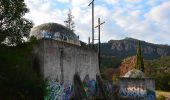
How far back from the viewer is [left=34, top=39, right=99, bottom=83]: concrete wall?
2355cm

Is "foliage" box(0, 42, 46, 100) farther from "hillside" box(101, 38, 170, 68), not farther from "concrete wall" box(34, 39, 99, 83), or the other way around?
"hillside" box(101, 38, 170, 68)

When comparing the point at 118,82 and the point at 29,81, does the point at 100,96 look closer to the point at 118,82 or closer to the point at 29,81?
the point at 118,82

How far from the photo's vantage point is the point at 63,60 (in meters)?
25.7

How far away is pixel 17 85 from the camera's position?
64.3 feet

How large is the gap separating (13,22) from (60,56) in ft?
16.9

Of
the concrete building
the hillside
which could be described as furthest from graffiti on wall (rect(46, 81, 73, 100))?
the hillside

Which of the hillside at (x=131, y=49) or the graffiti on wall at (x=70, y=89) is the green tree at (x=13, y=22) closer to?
the graffiti on wall at (x=70, y=89)

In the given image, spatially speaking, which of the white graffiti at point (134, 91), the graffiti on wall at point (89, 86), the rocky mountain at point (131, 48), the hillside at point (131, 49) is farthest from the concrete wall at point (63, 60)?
the rocky mountain at point (131, 48)

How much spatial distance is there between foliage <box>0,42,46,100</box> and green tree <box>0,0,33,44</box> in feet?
1.90

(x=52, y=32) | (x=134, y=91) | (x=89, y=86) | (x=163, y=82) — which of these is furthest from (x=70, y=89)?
(x=163, y=82)

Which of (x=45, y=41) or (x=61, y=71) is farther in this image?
(x=61, y=71)

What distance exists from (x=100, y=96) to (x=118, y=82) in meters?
6.29

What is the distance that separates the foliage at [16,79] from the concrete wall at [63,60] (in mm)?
2629

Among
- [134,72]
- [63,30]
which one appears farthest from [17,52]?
[134,72]
